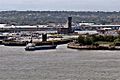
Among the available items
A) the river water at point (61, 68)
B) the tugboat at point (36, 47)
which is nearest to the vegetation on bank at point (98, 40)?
the tugboat at point (36, 47)

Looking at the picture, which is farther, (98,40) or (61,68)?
(98,40)

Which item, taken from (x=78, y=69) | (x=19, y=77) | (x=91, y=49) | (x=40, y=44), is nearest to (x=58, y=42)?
(x=40, y=44)

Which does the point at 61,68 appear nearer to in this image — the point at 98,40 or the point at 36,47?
the point at 36,47

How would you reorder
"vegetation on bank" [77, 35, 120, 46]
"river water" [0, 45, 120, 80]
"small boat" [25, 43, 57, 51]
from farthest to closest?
"vegetation on bank" [77, 35, 120, 46]
"small boat" [25, 43, 57, 51]
"river water" [0, 45, 120, 80]

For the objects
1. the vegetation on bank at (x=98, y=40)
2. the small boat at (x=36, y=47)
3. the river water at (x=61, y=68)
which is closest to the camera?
the river water at (x=61, y=68)

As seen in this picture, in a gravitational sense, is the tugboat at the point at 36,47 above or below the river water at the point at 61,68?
below

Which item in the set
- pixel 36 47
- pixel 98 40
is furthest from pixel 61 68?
pixel 98 40

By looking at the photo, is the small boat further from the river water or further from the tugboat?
the river water

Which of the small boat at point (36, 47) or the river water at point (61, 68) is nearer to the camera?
the river water at point (61, 68)

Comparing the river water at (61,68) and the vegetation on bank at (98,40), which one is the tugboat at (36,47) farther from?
the river water at (61,68)

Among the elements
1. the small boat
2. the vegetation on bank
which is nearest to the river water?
the small boat

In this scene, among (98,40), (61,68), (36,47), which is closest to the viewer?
(61,68)

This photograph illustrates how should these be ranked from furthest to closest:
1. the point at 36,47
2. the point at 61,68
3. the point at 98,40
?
the point at 98,40, the point at 36,47, the point at 61,68

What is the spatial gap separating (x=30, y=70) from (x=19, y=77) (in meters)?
2.13
